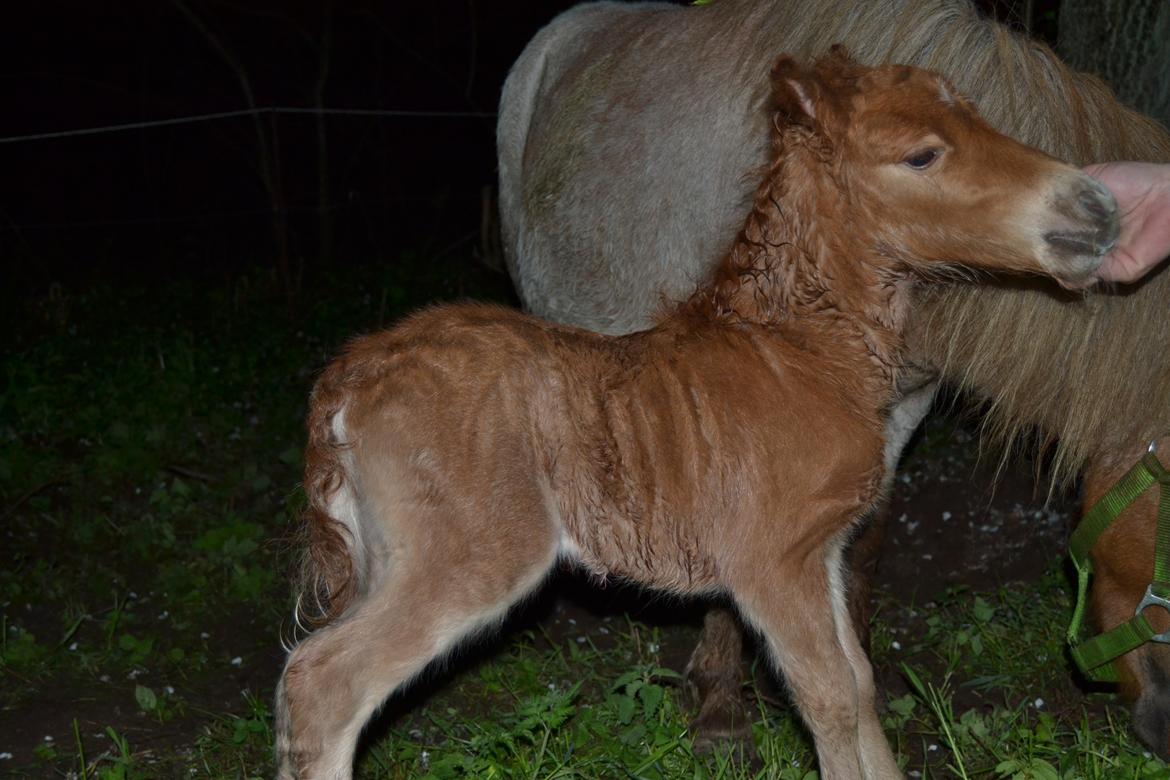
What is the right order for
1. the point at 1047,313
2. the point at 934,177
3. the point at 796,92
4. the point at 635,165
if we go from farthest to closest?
the point at 635,165 < the point at 1047,313 < the point at 796,92 < the point at 934,177

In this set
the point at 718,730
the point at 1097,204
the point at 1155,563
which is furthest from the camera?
the point at 718,730

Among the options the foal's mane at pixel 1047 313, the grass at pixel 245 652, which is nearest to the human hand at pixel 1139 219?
the foal's mane at pixel 1047 313

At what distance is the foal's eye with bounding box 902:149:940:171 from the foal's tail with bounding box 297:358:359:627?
1.34 meters

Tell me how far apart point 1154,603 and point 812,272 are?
1.26 meters

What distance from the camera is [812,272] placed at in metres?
2.71

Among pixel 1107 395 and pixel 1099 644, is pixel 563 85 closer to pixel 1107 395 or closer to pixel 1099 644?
pixel 1107 395

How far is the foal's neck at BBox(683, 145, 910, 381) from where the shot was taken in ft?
8.75

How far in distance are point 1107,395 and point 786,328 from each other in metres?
0.96

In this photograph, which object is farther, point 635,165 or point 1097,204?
point 635,165

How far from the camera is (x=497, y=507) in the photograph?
2.49 m

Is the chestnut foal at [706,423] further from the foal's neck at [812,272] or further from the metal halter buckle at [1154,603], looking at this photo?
the metal halter buckle at [1154,603]

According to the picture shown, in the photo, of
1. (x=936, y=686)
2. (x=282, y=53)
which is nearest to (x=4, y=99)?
(x=282, y=53)

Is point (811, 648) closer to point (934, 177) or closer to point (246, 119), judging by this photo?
point (934, 177)

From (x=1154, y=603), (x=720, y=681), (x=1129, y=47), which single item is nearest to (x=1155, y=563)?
(x=1154, y=603)
